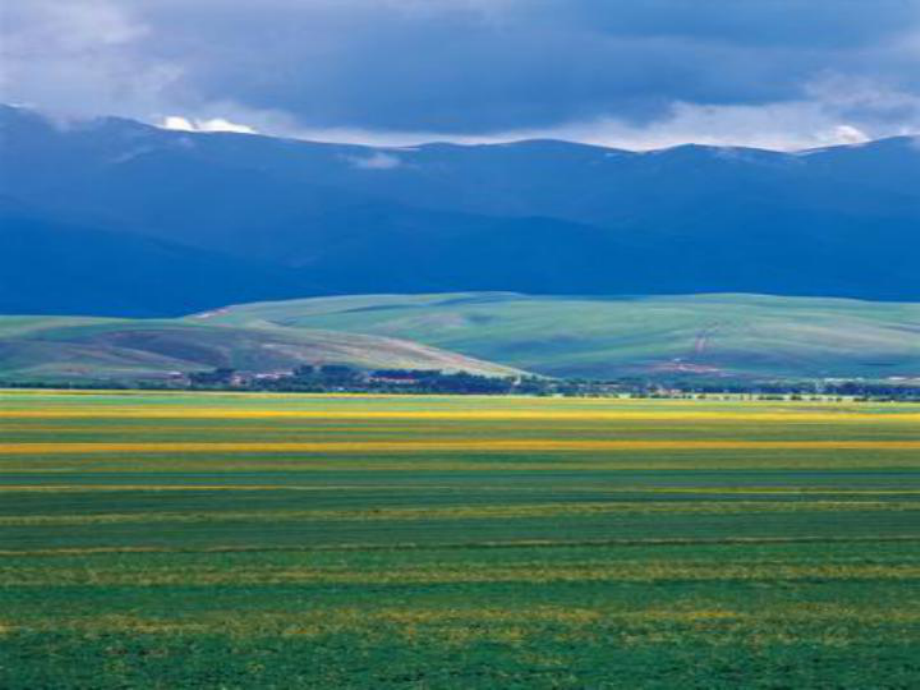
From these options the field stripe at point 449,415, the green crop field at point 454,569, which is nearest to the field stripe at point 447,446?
the green crop field at point 454,569

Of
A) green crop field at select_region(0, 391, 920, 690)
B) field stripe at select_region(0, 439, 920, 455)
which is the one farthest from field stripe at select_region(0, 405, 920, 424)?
green crop field at select_region(0, 391, 920, 690)

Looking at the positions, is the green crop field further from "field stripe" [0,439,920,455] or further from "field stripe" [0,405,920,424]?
"field stripe" [0,405,920,424]

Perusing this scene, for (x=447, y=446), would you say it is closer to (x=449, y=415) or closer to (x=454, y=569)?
(x=449, y=415)

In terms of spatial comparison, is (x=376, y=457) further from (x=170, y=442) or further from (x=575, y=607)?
(x=575, y=607)

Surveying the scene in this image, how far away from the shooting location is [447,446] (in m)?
76.6

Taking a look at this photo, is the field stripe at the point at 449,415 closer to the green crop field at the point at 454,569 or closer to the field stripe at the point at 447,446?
the field stripe at the point at 447,446

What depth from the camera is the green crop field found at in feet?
91.7

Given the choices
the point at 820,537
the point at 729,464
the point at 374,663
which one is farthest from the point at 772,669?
the point at 729,464

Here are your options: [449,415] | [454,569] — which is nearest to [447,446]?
[449,415]

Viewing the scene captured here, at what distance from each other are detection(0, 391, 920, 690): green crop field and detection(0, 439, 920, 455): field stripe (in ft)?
2.23

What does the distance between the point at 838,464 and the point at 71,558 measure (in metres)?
35.1

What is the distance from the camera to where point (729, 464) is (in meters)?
66.9

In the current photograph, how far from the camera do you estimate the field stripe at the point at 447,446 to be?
71.5 meters

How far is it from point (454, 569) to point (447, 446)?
3988 centimetres
